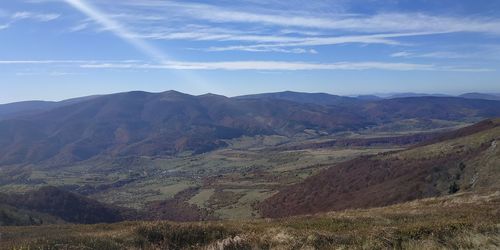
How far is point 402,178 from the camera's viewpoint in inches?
3024

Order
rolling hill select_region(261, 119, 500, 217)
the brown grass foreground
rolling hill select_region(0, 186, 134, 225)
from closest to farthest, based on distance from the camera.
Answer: the brown grass foreground, rolling hill select_region(261, 119, 500, 217), rolling hill select_region(0, 186, 134, 225)

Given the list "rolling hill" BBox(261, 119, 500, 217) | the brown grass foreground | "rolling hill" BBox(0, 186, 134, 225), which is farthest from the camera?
"rolling hill" BBox(0, 186, 134, 225)

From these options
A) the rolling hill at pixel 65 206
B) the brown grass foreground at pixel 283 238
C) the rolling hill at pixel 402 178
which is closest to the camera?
the brown grass foreground at pixel 283 238

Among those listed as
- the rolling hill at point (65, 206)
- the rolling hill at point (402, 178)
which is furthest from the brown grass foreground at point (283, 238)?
the rolling hill at point (65, 206)

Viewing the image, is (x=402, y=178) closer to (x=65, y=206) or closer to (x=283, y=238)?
(x=65, y=206)

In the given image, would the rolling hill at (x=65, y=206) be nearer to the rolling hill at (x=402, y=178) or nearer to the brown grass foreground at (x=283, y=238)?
the rolling hill at (x=402, y=178)

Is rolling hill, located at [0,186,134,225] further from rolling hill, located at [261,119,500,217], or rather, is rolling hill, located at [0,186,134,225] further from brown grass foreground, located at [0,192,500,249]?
brown grass foreground, located at [0,192,500,249]

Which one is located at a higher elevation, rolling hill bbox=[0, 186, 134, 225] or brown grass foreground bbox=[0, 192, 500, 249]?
brown grass foreground bbox=[0, 192, 500, 249]

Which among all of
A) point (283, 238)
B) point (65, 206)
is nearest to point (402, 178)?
point (65, 206)

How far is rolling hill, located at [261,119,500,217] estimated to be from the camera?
55.5 metres

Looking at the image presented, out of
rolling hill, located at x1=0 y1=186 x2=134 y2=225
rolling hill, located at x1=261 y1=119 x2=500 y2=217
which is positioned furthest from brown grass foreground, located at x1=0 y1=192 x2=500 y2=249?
rolling hill, located at x1=0 y1=186 x2=134 y2=225

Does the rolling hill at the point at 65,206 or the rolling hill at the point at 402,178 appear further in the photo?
the rolling hill at the point at 65,206

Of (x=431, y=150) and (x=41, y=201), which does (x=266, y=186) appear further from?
(x=41, y=201)

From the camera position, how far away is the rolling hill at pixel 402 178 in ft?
182
